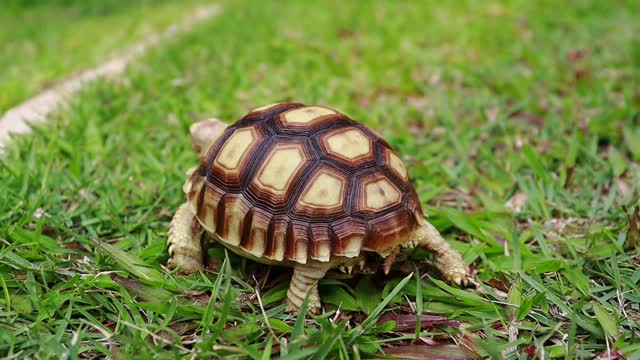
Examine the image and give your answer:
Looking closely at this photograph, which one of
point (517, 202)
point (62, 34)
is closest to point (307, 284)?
point (517, 202)

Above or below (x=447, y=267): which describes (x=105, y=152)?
above

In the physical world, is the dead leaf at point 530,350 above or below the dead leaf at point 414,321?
below

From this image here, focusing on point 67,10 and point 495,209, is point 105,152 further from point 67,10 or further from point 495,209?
point 67,10

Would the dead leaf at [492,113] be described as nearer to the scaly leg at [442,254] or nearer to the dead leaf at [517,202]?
the dead leaf at [517,202]

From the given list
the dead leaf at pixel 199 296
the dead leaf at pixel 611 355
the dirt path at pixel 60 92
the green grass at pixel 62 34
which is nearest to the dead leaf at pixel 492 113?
the dead leaf at pixel 611 355

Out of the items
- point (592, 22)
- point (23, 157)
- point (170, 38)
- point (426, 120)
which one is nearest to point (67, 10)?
point (170, 38)

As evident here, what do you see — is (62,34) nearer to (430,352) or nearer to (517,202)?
(517,202)
